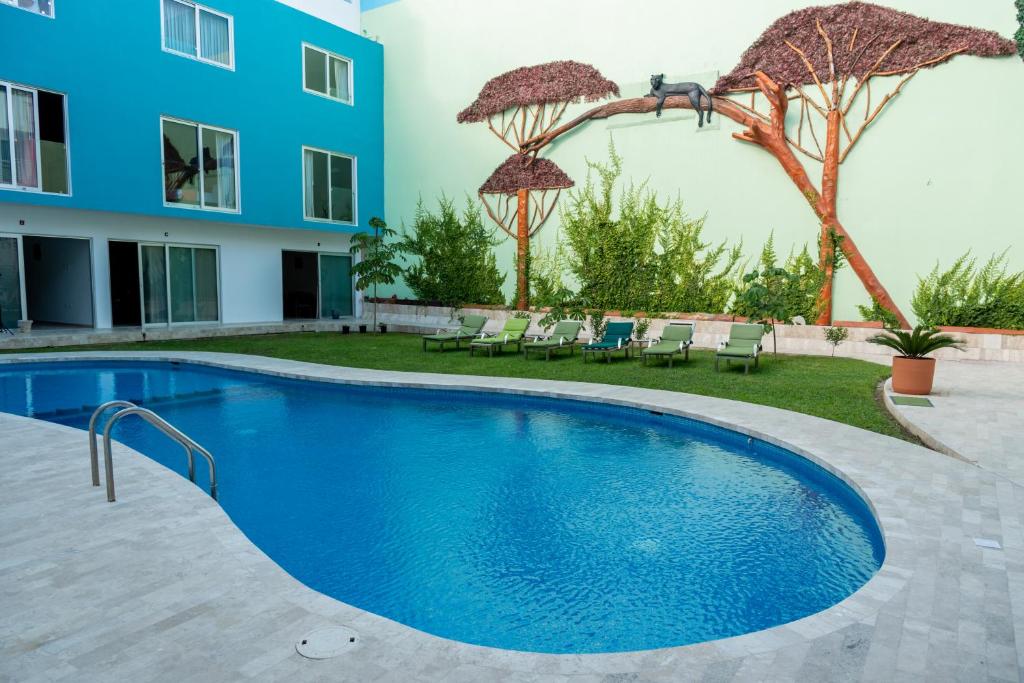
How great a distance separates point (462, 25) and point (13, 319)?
Answer: 15023mm

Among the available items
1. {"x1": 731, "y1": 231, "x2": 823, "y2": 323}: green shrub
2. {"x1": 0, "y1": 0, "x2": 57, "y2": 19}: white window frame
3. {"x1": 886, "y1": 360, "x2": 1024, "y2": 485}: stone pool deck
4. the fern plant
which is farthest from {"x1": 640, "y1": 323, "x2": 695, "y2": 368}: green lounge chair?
{"x1": 0, "y1": 0, "x2": 57, "y2": 19}: white window frame

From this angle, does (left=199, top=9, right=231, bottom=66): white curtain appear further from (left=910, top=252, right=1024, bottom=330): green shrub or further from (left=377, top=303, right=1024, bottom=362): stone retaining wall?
(left=910, top=252, right=1024, bottom=330): green shrub

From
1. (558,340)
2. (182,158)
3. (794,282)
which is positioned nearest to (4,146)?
(182,158)

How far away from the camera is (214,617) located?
3.36m

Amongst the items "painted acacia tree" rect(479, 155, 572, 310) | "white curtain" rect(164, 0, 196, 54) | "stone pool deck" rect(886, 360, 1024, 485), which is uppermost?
"white curtain" rect(164, 0, 196, 54)

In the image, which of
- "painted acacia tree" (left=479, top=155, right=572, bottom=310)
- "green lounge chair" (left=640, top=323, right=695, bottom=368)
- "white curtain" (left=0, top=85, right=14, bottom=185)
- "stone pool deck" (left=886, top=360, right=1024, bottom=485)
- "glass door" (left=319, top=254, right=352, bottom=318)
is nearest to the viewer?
"stone pool deck" (left=886, top=360, right=1024, bottom=485)

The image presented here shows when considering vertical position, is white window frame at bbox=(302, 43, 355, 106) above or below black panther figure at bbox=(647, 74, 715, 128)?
above

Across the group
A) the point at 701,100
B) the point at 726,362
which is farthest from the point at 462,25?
the point at 726,362

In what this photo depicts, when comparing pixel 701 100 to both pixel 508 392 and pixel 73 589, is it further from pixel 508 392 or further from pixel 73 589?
pixel 73 589

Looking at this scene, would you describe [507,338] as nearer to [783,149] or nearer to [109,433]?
[783,149]

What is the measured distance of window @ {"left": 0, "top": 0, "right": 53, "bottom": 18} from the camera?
1425cm

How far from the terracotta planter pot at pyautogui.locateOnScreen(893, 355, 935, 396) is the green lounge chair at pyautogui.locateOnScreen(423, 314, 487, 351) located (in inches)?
350

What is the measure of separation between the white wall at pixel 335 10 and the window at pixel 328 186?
14.6 ft

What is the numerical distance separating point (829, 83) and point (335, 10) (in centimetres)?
1577
